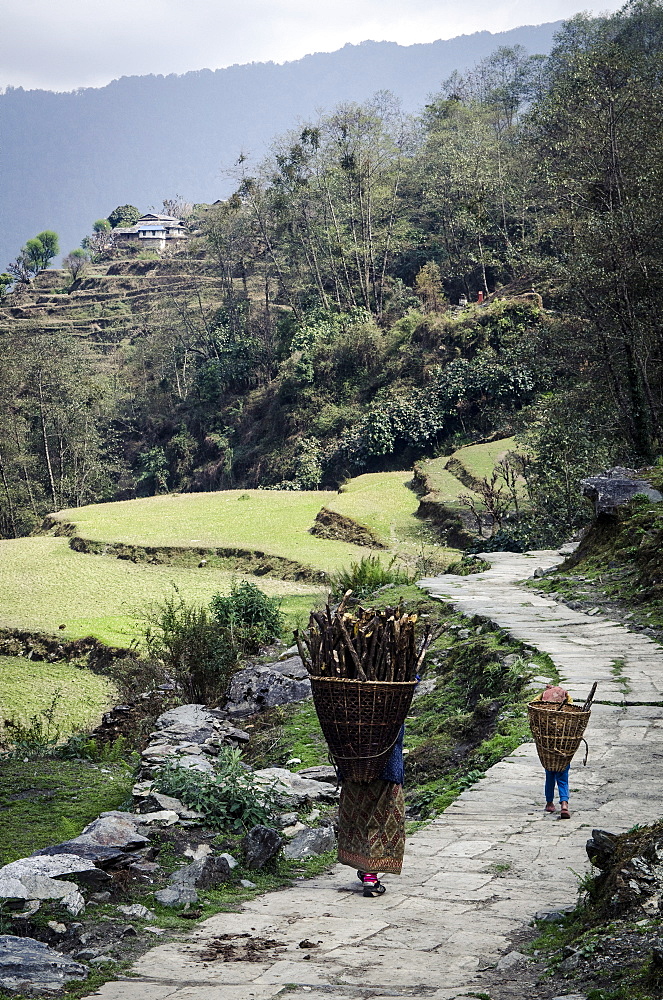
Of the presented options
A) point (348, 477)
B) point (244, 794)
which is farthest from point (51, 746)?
point (348, 477)

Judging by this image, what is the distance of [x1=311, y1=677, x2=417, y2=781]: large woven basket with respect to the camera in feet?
13.1

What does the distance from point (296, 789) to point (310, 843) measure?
928mm

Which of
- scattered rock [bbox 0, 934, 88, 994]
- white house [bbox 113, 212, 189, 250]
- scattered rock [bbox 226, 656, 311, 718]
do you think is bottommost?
scattered rock [bbox 226, 656, 311, 718]

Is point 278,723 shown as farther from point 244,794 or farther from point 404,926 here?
point 404,926

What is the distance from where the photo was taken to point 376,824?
419 centimetres

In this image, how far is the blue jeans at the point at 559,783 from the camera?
4.70 meters

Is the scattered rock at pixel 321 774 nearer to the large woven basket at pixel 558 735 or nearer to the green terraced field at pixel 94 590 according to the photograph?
the large woven basket at pixel 558 735

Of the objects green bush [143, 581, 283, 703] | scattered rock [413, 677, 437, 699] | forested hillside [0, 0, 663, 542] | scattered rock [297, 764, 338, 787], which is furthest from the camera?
forested hillside [0, 0, 663, 542]

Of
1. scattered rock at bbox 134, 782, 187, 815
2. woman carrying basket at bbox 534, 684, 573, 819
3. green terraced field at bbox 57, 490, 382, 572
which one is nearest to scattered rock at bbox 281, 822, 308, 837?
scattered rock at bbox 134, 782, 187, 815

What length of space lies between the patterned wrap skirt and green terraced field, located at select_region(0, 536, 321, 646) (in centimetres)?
950

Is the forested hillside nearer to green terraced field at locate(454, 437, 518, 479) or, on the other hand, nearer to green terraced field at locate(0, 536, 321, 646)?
green terraced field at locate(454, 437, 518, 479)

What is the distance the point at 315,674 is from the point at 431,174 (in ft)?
138

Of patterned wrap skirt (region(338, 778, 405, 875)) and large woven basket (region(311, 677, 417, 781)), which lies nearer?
large woven basket (region(311, 677, 417, 781))

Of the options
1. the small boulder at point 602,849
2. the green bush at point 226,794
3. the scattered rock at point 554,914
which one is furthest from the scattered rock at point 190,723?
the small boulder at point 602,849
